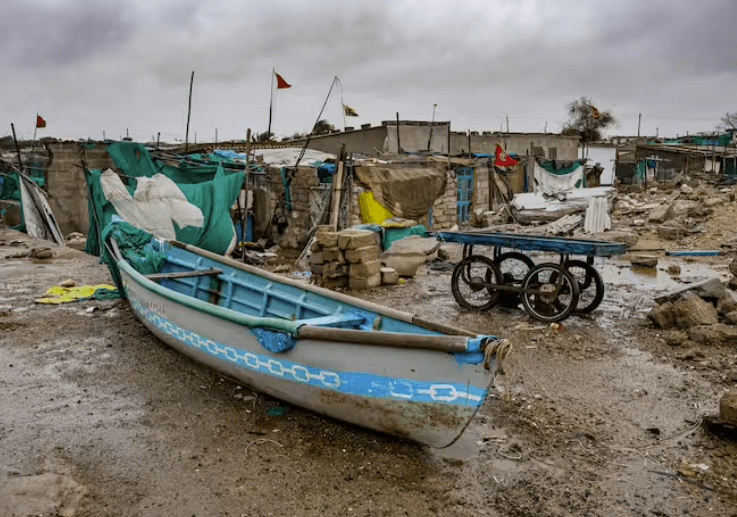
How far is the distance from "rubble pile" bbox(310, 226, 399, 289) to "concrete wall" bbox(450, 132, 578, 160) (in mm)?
16781

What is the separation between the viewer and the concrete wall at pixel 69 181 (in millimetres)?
17438

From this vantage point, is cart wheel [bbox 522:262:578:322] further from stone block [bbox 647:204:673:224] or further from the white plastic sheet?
stone block [bbox 647:204:673:224]

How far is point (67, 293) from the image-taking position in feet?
31.6

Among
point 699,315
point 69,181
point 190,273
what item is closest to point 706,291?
point 699,315

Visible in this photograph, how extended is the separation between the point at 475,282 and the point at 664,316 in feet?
7.66

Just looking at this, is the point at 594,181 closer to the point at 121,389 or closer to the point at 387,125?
the point at 387,125

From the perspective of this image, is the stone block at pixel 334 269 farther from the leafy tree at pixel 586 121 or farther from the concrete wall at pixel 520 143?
the leafy tree at pixel 586 121

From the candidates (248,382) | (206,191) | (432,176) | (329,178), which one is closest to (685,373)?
(248,382)

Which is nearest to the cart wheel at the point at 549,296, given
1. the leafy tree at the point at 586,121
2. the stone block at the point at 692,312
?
the stone block at the point at 692,312

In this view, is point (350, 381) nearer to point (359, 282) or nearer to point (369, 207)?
point (359, 282)

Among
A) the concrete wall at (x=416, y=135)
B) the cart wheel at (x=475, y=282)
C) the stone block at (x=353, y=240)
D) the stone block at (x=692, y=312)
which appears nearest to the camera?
the stone block at (x=692, y=312)

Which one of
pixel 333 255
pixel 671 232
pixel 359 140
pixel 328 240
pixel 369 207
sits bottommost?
pixel 333 255

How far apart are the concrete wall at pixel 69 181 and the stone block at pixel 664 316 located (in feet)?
48.6

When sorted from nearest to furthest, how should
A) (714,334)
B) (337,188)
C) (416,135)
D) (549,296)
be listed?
(714,334) < (549,296) < (337,188) < (416,135)
